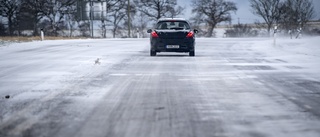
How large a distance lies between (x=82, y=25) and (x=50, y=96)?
5271cm

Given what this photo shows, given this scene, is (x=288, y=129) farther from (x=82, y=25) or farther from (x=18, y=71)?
(x=82, y=25)

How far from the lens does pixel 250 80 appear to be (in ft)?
28.8

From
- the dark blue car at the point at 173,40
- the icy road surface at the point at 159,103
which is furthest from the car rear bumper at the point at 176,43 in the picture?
the icy road surface at the point at 159,103

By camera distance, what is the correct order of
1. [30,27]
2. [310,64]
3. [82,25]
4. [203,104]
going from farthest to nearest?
[82,25] → [30,27] → [310,64] → [203,104]

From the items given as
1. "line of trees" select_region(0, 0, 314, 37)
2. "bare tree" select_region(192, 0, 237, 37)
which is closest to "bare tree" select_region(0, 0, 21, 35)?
"line of trees" select_region(0, 0, 314, 37)

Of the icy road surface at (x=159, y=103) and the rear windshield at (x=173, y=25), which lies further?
the rear windshield at (x=173, y=25)

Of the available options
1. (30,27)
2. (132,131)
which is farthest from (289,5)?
(132,131)

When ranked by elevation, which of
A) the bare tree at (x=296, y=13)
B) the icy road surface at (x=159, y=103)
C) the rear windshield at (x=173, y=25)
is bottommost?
the icy road surface at (x=159, y=103)

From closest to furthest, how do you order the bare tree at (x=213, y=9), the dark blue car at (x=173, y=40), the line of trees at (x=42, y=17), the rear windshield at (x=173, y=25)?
1. the dark blue car at (x=173, y=40)
2. the rear windshield at (x=173, y=25)
3. the line of trees at (x=42, y=17)
4. the bare tree at (x=213, y=9)

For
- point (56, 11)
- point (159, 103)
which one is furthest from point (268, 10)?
point (159, 103)

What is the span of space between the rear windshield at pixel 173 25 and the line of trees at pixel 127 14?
35.1 meters

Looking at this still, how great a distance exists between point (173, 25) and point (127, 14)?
50832 millimetres

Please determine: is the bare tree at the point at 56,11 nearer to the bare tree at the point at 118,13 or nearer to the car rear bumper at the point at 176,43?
the bare tree at the point at 118,13

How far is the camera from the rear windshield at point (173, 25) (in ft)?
52.8
